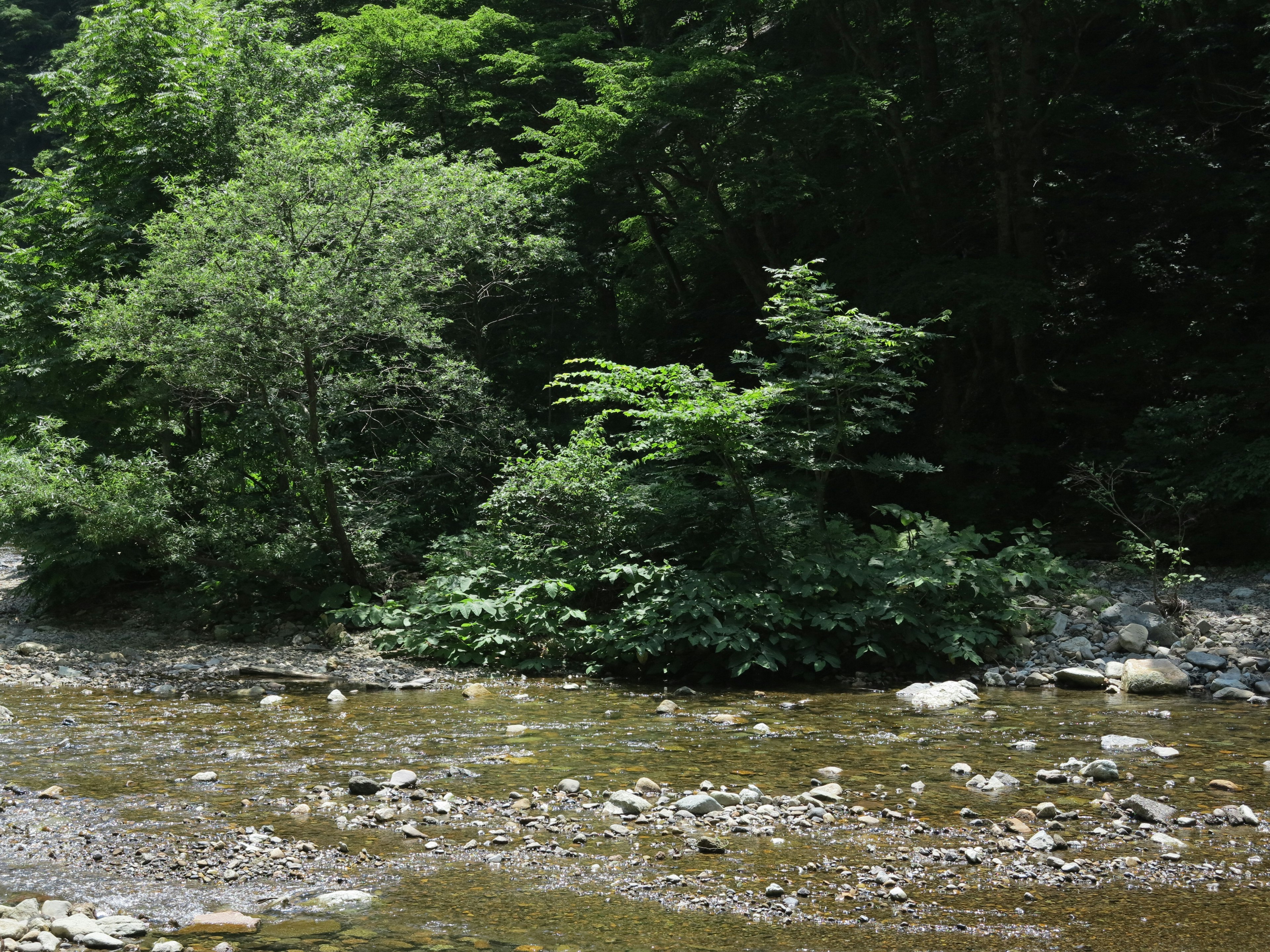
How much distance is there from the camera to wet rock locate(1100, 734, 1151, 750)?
609 cm

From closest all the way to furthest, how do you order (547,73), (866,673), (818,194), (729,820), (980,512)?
(729,820), (866,673), (980,512), (818,194), (547,73)

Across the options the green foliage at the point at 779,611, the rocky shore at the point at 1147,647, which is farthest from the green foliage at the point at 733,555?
the rocky shore at the point at 1147,647

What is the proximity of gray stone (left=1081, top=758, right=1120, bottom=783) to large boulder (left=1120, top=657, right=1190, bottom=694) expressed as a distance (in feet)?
9.17

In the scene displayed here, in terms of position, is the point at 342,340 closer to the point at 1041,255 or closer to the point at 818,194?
the point at 818,194

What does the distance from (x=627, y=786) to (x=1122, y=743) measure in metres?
3.17

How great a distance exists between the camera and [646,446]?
9453 millimetres

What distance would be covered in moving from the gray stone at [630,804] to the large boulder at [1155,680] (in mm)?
4897

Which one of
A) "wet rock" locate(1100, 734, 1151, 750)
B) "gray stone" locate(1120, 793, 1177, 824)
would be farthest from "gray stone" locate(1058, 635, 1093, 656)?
"gray stone" locate(1120, 793, 1177, 824)

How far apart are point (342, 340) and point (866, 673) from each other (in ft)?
21.3

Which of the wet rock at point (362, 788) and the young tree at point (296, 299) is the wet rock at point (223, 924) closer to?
the wet rock at point (362, 788)

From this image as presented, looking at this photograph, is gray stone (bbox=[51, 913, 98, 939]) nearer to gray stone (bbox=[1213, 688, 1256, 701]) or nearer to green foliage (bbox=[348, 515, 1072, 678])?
green foliage (bbox=[348, 515, 1072, 678])

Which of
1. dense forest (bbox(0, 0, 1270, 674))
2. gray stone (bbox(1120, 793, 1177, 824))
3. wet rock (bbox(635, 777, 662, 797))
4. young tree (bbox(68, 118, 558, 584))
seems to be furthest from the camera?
young tree (bbox(68, 118, 558, 584))

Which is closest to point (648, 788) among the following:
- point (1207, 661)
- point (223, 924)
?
point (223, 924)

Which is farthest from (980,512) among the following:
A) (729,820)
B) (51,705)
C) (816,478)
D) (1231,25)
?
(51,705)
